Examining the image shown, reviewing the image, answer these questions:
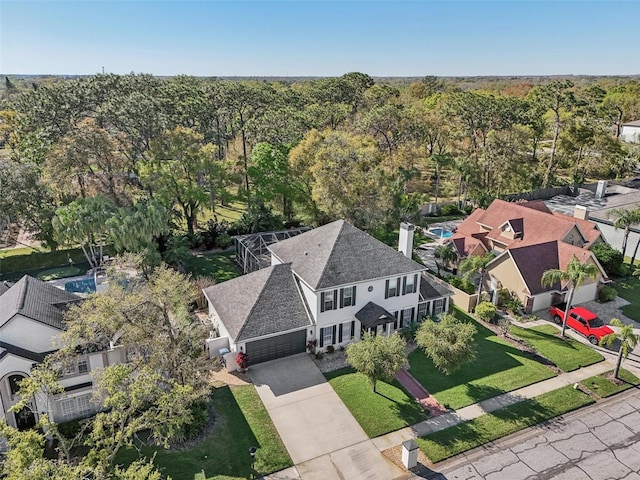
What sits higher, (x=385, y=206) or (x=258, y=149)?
(x=258, y=149)

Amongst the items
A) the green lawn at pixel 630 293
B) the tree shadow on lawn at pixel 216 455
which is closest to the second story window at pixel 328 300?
the tree shadow on lawn at pixel 216 455

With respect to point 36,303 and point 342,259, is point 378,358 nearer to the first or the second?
point 342,259

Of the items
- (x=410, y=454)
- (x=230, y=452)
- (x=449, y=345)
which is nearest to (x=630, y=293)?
(x=449, y=345)

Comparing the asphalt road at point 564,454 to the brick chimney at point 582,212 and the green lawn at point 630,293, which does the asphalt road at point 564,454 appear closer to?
the green lawn at point 630,293

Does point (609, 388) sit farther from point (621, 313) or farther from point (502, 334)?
point (621, 313)

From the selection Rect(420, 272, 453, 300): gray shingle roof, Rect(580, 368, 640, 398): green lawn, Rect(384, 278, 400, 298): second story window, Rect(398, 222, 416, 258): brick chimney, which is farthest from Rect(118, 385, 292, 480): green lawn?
Rect(580, 368, 640, 398): green lawn

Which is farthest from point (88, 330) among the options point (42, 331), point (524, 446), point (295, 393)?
point (524, 446)
